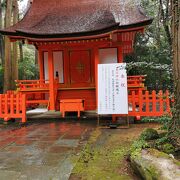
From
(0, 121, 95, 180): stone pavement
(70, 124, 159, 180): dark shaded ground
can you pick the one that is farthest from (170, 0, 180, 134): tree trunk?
(0, 121, 95, 180): stone pavement

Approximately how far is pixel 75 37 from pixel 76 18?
1.89 metres

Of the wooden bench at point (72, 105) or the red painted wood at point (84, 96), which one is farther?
the red painted wood at point (84, 96)

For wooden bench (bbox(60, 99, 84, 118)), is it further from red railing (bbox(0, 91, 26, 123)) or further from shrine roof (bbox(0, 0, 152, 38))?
shrine roof (bbox(0, 0, 152, 38))

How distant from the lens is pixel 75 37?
1074cm

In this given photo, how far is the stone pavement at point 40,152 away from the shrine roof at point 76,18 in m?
4.41

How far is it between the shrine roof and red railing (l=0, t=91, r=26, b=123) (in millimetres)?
2742

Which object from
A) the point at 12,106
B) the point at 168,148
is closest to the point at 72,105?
the point at 12,106

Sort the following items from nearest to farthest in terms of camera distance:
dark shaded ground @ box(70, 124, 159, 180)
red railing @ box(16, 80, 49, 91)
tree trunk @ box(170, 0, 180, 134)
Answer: dark shaded ground @ box(70, 124, 159, 180)
tree trunk @ box(170, 0, 180, 134)
red railing @ box(16, 80, 49, 91)

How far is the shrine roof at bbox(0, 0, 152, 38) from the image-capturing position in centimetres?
1059

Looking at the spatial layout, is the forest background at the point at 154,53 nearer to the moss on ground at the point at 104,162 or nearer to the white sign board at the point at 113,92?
the white sign board at the point at 113,92

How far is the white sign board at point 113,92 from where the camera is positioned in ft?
26.8

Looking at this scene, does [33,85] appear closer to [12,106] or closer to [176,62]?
[12,106]

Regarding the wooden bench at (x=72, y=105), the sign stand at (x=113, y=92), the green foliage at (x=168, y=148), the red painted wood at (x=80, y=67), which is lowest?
the green foliage at (x=168, y=148)

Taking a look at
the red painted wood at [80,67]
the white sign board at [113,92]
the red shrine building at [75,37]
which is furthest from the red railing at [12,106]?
the red painted wood at [80,67]
